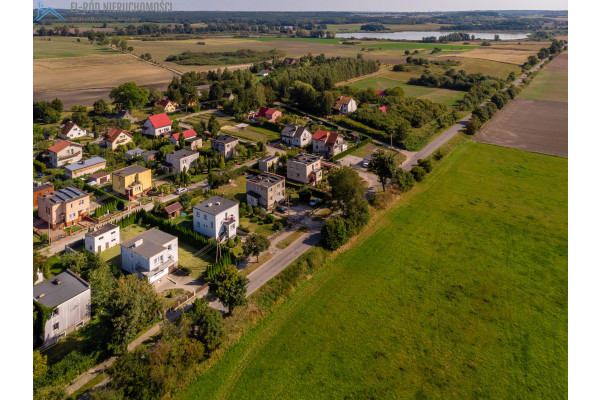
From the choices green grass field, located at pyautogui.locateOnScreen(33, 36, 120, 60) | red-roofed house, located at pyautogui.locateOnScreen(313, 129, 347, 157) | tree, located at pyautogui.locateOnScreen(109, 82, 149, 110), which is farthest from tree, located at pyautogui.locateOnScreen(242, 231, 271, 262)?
green grass field, located at pyautogui.locateOnScreen(33, 36, 120, 60)

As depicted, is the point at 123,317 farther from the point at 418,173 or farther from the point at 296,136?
the point at 296,136

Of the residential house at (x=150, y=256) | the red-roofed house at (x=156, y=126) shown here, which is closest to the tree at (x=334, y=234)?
the residential house at (x=150, y=256)

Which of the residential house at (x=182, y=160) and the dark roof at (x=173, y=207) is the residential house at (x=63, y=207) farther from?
the residential house at (x=182, y=160)

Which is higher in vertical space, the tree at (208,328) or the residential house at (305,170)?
the residential house at (305,170)

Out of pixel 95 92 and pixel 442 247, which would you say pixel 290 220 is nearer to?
pixel 442 247

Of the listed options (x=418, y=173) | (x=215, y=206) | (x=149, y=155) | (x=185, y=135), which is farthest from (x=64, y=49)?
(x=418, y=173)

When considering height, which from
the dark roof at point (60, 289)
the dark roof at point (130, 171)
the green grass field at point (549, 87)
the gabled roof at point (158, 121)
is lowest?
the dark roof at point (60, 289)

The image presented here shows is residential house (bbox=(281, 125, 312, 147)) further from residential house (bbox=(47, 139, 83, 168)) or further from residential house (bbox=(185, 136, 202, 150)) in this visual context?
residential house (bbox=(47, 139, 83, 168))

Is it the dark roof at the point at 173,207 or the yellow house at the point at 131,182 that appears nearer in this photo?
the dark roof at the point at 173,207
